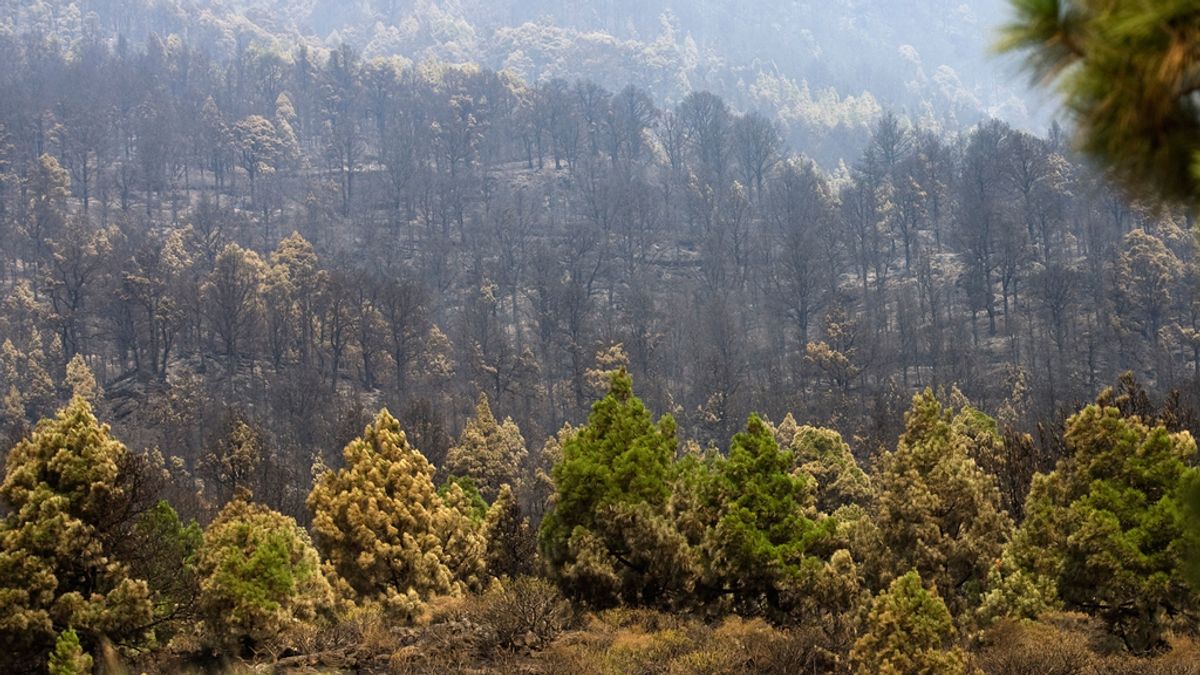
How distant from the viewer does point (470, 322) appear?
8106 centimetres

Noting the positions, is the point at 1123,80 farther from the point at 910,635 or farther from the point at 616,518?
the point at 616,518

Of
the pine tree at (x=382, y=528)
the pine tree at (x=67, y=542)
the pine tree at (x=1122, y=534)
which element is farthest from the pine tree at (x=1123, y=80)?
the pine tree at (x=382, y=528)

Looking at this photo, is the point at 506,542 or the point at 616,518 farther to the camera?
the point at 506,542

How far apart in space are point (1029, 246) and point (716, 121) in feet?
127

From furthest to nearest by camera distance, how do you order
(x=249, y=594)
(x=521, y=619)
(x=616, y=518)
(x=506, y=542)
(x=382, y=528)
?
1. (x=506, y=542)
2. (x=382, y=528)
3. (x=616, y=518)
4. (x=249, y=594)
5. (x=521, y=619)

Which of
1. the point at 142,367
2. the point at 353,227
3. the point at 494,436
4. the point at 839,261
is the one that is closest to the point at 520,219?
the point at 353,227

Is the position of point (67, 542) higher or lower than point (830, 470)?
higher

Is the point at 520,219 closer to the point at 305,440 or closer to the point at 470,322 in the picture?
the point at 470,322

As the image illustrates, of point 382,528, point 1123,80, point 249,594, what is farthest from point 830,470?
point 1123,80

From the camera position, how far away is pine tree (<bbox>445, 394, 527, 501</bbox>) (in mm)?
Answer: 50656

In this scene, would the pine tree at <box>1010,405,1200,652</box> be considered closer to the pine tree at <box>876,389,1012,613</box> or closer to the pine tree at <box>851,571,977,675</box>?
the pine tree at <box>876,389,1012,613</box>

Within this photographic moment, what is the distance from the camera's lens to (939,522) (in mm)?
22312

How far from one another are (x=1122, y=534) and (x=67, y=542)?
19214 mm

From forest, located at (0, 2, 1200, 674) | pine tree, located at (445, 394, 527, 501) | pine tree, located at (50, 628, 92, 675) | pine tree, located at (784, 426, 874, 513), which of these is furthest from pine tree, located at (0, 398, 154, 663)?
pine tree, located at (445, 394, 527, 501)
